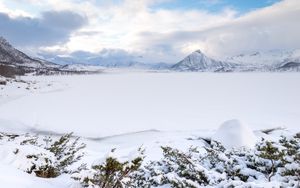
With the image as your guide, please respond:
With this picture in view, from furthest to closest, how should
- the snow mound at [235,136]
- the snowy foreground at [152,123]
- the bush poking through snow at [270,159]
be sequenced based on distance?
the snowy foreground at [152,123], the snow mound at [235,136], the bush poking through snow at [270,159]

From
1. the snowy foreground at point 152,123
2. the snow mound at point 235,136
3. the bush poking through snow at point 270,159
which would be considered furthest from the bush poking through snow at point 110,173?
the snow mound at point 235,136

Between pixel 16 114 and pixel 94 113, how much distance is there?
627 cm

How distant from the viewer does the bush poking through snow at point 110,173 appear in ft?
14.7

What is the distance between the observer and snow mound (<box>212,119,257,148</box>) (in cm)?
1655

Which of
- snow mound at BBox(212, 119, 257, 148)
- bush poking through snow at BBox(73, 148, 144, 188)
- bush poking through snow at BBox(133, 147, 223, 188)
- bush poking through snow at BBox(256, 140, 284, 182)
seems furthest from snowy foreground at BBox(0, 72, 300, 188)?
bush poking through snow at BBox(73, 148, 144, 188)

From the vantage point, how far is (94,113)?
3316 cm

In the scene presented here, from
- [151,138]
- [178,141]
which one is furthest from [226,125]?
[151,138]

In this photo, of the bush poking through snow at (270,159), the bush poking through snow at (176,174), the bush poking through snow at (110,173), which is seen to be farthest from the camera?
the bush poking through snow at (270,159)

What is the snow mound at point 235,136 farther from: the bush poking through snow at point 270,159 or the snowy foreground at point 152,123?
the bush poking through snow at point 270,159

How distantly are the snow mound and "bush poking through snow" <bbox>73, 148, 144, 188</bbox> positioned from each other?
40.0ft

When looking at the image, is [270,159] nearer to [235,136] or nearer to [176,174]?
[176,174]

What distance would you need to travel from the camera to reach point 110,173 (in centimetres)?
457

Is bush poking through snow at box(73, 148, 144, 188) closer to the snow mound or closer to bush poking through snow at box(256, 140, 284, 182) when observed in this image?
bush poking through snow at box(256, 140, 284, 182)

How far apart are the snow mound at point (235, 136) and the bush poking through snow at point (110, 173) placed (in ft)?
40.0
